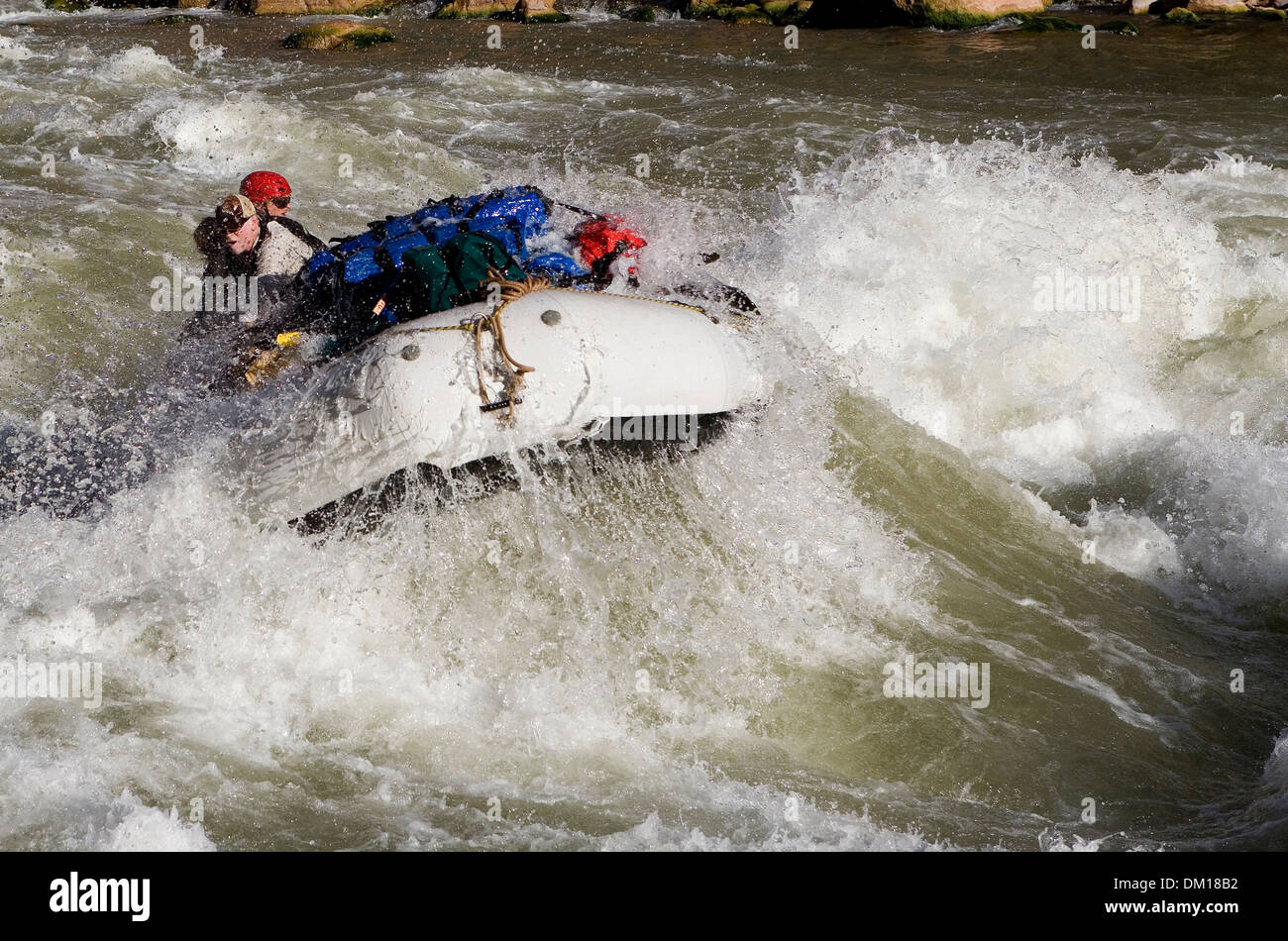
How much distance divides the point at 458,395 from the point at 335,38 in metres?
15.6

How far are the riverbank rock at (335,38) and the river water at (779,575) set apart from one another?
8.66 meters

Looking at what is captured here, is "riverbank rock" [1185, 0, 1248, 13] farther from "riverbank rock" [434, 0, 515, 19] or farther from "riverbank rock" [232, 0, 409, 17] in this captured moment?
"riverbank rock" [232, 0, 409, 17]

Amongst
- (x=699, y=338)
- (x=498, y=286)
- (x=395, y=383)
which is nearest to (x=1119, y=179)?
(x=699, y=338)

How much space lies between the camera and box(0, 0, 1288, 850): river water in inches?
158

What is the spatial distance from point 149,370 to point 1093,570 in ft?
18.7

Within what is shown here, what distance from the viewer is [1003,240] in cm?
806

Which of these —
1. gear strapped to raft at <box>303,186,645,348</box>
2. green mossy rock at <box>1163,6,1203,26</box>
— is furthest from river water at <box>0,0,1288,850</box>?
green mossy rock at <box>1163,6,1203,26</box>

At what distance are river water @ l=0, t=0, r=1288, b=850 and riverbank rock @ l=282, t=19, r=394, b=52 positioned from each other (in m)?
8.66

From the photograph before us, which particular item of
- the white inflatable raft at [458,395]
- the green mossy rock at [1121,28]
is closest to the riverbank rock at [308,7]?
the green mossy rock at [1121,28]

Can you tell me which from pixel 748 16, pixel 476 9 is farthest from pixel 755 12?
pixel 476 9

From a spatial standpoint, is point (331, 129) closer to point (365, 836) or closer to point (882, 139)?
point (882, 139)

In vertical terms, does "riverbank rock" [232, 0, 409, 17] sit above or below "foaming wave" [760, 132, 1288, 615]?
above

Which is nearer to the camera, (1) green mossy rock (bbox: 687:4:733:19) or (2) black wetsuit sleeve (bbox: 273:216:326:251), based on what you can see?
(2) black wetsuit sleeve (bbox: 273:216:326:251)

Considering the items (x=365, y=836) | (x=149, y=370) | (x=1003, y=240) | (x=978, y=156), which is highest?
(x=978, y=156)
